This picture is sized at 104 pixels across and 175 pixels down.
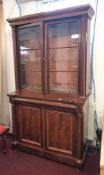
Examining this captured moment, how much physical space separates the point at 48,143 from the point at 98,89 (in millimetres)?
1092

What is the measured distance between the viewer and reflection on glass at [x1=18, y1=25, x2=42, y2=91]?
8.10 feet

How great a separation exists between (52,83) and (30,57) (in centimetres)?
56

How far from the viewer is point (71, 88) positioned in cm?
235

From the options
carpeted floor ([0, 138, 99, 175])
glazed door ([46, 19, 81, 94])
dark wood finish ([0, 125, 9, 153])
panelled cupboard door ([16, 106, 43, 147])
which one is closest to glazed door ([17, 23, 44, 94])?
glazed door ([46, 19, 81, 94])

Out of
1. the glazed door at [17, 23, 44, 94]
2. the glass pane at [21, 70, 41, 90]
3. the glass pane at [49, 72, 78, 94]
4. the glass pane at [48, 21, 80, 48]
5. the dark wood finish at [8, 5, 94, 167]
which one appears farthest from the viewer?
the glass pane at [21, 70, 41, 90]

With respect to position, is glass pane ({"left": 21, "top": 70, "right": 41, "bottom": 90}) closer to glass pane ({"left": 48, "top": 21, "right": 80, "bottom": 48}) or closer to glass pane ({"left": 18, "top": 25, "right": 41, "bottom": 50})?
glass pane ({"left": 18, "top": 25, "right": 41, "bottom": 50})

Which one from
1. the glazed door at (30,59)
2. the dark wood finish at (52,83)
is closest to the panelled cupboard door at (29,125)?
the dark wood finish at (52,83)

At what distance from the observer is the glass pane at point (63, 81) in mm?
2330

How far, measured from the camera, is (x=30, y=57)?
259 cm

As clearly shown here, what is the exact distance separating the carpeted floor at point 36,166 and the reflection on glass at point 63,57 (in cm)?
103

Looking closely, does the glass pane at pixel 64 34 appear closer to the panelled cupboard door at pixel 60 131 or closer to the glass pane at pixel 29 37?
the glass pane at pixel 29 37

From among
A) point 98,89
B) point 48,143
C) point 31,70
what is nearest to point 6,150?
→ point 48,143

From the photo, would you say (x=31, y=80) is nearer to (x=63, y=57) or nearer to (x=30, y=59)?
(x=30, y=59)

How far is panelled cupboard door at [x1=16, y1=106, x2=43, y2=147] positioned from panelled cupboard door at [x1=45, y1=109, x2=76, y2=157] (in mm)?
131
